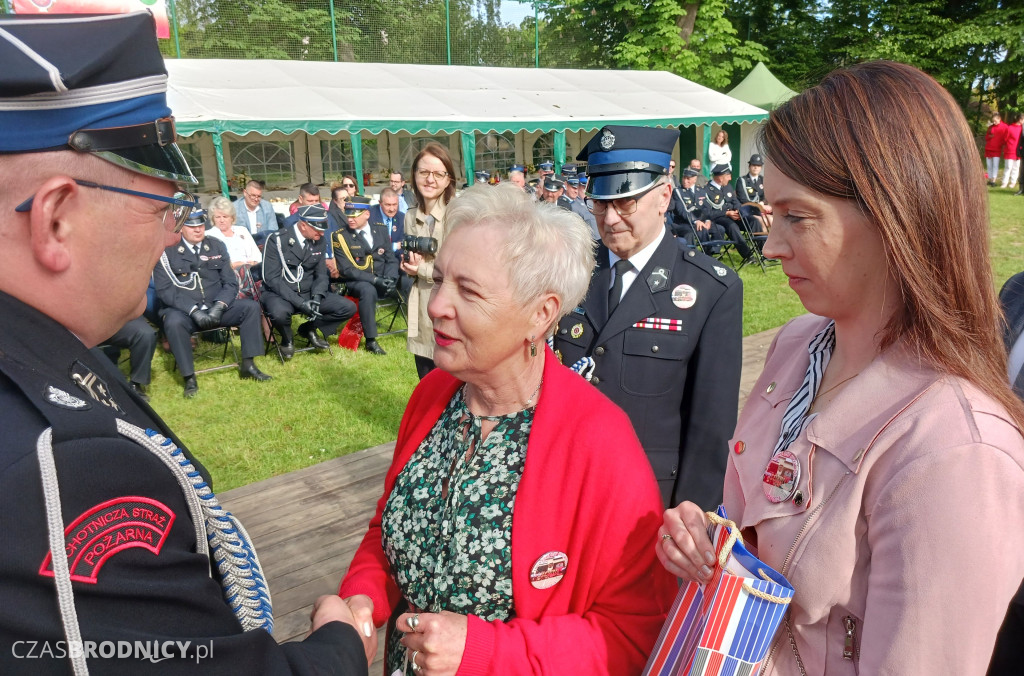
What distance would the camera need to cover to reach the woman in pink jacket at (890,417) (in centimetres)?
105

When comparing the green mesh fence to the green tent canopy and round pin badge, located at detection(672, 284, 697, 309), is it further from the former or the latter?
round pin badge, located at detection(672, 284, 697, 309)

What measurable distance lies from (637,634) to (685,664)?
1.12ft

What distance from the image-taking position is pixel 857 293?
127 cm

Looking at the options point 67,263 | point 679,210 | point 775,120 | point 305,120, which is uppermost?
point 775,120

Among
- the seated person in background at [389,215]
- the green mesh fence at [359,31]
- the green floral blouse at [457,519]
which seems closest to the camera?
the green floral blouse at [457,519]

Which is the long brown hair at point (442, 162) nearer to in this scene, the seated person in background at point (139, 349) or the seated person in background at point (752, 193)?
the seated person in background at point (139, 349)

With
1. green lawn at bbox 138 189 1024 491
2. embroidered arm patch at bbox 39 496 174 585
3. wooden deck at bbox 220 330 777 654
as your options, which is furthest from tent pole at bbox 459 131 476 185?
embroidered arm patch at bbox 39 496 174 585

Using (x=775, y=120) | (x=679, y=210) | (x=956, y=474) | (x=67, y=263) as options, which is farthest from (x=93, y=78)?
(x=679, y=210)

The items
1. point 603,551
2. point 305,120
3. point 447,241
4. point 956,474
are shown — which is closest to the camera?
A: point 956,474

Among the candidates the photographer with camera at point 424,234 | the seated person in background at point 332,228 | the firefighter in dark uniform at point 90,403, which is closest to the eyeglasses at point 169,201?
the firefighter in dark uniform at point 90,403

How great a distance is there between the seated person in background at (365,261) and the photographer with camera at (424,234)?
267 centimetres

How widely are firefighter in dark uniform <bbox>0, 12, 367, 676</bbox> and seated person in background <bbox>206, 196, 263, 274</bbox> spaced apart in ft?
26.1

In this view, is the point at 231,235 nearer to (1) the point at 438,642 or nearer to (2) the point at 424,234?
(2) the point at 424,234

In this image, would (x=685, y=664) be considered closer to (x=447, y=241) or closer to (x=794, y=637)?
(x=794, y=637)
